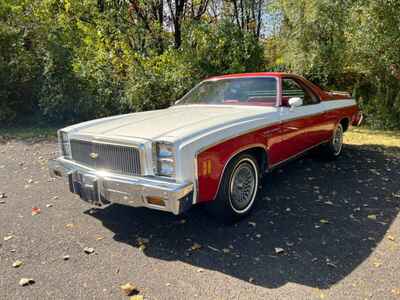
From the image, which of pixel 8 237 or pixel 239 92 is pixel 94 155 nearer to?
pixel 8 237

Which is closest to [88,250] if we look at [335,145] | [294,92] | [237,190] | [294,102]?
[237,190]

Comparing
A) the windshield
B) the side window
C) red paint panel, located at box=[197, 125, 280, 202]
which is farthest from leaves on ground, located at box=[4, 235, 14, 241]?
the side window

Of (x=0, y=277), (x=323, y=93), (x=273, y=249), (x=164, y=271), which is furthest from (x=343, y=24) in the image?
(x=0, y=277)

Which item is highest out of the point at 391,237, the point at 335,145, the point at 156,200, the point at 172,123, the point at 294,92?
the point at 294,92

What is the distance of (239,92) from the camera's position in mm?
4273

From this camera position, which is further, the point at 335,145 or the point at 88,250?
the point at 335,145

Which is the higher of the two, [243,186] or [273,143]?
[273,143]

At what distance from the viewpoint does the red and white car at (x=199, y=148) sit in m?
2.74

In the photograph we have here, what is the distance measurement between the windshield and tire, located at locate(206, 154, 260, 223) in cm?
96

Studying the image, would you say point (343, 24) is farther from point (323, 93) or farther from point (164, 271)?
point (164, 271)

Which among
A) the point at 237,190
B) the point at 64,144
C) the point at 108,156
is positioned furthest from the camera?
the point at 64,144

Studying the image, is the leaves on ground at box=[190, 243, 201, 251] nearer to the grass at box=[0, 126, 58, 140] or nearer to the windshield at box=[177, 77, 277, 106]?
the windshield at box=[177, 77, 277, 106]

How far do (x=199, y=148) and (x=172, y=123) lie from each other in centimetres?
63

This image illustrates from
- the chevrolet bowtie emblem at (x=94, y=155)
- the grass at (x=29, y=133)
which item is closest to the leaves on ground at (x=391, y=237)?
the chevrolet bowtie emblem at (x=94, y=155)
